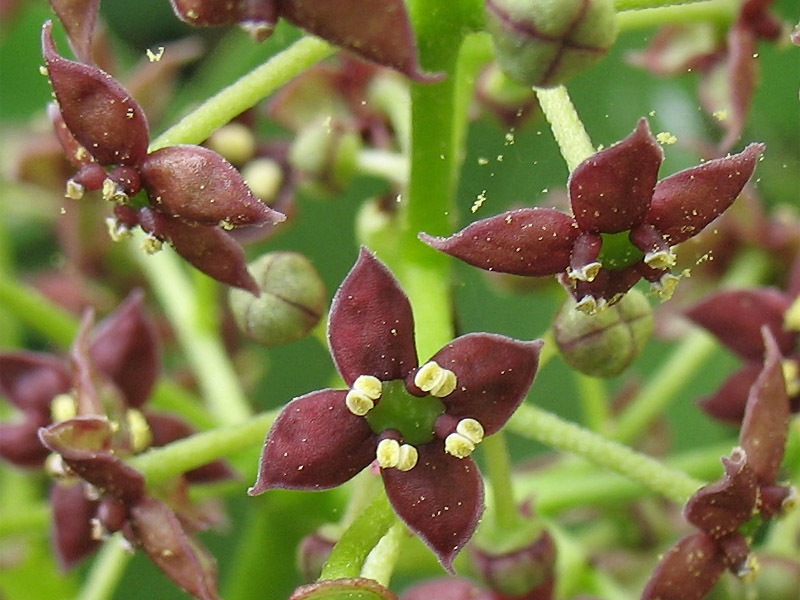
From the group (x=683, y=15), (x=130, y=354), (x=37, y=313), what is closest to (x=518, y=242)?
(x=683, y=15)

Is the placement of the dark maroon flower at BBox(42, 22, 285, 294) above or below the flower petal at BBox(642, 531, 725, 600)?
above

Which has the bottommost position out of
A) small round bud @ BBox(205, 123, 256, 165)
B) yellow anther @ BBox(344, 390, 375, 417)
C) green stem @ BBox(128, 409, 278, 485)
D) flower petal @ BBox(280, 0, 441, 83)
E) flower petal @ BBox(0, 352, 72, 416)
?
flower petal @ BBox(0, 352, 72, 416)

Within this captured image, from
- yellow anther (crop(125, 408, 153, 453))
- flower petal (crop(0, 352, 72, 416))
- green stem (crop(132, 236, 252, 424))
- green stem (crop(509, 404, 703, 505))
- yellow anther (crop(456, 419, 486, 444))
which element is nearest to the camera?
yellow anther (crop(456, 419, 486, 444))

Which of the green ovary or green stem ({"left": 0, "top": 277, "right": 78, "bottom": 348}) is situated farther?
green stem ({"left": 0, "top": 277, "right": 78, "bottom": 348})

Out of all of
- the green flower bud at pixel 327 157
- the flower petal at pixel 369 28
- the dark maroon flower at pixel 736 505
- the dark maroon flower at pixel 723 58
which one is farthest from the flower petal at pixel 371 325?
the green flower bud at pixel 327 157

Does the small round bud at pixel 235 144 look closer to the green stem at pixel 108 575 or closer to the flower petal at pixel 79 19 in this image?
the green stem at pixel 108 575

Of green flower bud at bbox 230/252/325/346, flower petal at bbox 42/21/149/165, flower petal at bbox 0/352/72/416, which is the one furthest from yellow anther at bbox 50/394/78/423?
flower petal at bbox 42/21/149/165

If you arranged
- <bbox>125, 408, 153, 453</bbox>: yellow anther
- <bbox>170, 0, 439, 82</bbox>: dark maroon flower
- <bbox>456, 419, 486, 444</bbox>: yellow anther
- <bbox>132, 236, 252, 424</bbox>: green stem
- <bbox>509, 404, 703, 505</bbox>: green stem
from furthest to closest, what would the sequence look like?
<bbox>132, 236, 252, 424</bbox>: green stem
<bbox>125, 408, 153, 453</bbox>: yellow anther
<bbox>509, 404, 703, 505</bbox>: green stem
<bbox>456, 419, 486, 444</bbox>: yellow anther
<bbox>170, 0, 439, 82</bbox>: dark maroon flower

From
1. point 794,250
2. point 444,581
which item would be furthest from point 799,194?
point 444,581

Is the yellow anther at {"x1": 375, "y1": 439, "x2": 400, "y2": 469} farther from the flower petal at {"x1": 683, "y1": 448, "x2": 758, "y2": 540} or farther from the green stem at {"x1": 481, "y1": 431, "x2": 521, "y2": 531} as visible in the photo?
the flower petal at {"x1": 683, "y1": 448, "x2": 758, "y2": 540}
